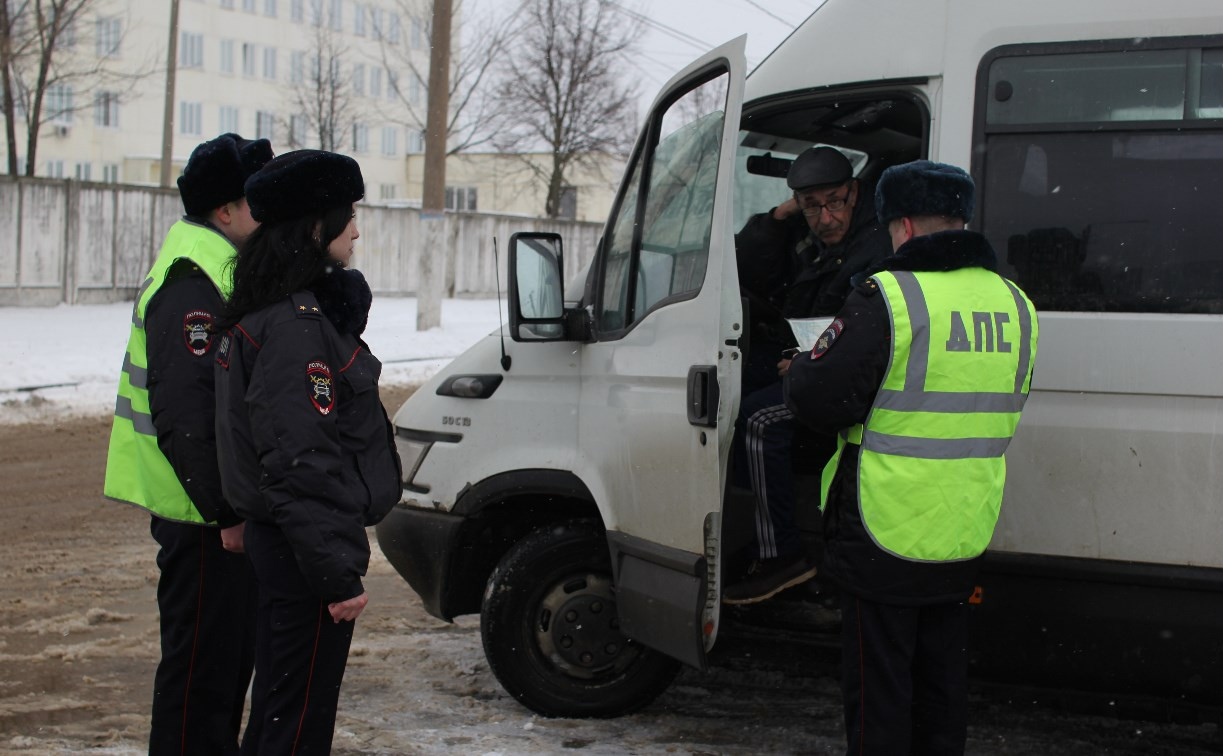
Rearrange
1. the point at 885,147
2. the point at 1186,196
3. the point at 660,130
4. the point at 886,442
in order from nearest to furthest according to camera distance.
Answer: the point at 886,442 < the point at 1186,196 < the point at 660,130 < the point at 885,147

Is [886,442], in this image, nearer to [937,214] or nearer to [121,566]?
[937,214]

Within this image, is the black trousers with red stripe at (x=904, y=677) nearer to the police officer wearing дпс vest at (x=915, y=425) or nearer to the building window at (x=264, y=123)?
the police officer wearing дпс vest at (x=915, y=425)

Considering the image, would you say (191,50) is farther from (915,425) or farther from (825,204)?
(915,425)

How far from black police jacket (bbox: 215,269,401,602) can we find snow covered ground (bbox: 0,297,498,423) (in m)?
8.25

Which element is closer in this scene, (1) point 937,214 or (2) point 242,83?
(1) point 937,214

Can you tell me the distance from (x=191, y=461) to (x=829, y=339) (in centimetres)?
173

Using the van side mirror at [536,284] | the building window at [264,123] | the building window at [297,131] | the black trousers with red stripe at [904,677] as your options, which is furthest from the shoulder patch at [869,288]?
the building window at [264,123]

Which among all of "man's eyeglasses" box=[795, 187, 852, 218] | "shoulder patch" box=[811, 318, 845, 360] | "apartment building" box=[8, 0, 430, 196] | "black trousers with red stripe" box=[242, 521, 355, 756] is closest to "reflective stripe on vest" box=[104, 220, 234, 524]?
"black trousers with red stripe" box=[242, 521, 355, 756]

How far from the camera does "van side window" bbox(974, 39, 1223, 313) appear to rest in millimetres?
3547

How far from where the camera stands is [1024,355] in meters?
3.27

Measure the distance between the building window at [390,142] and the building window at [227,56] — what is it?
6.90 meters

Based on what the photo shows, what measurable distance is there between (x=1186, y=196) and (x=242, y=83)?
45.8 meters

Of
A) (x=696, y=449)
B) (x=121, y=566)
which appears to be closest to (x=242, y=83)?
(x=121, y=566)

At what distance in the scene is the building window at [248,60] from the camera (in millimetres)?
45156
